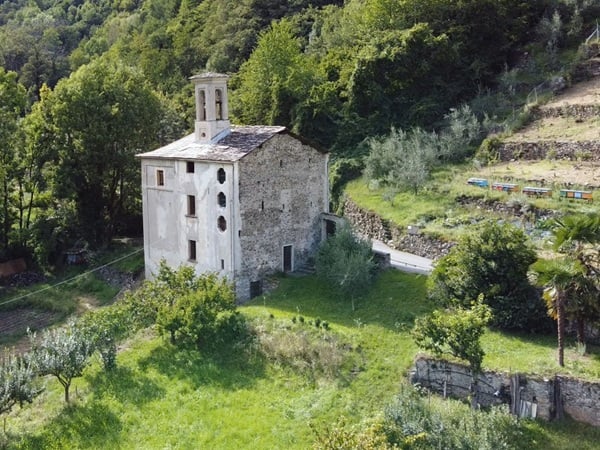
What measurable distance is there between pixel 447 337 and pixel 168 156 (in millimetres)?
18138

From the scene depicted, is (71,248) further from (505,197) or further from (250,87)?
(505,197)

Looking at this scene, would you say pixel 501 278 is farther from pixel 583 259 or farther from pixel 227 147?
pixel 227 147

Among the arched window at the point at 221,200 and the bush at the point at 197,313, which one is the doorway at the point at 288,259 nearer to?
the arched window at the point at 221,200

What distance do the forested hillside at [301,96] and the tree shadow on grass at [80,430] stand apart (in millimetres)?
22145

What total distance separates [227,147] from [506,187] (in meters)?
14.6

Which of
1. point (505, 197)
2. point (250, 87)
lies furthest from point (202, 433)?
point (250, 87)

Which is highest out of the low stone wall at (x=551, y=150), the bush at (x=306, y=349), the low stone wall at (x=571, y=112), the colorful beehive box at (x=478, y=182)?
the low stone wall at (x=571, y=112)

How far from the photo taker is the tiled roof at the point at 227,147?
31312 millimetres

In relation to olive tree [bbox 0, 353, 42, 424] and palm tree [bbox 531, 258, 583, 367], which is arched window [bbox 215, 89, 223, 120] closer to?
olive tree [bbox 0, 353, 42, 424]

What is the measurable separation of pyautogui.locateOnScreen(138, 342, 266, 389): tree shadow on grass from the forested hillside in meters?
20.4

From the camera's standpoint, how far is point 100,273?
1652 inches

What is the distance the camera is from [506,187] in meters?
34.1

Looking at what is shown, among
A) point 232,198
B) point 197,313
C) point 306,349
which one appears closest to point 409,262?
point 232,198

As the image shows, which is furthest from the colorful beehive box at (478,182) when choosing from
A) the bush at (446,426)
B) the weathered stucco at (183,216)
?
the bush at (446,426)
